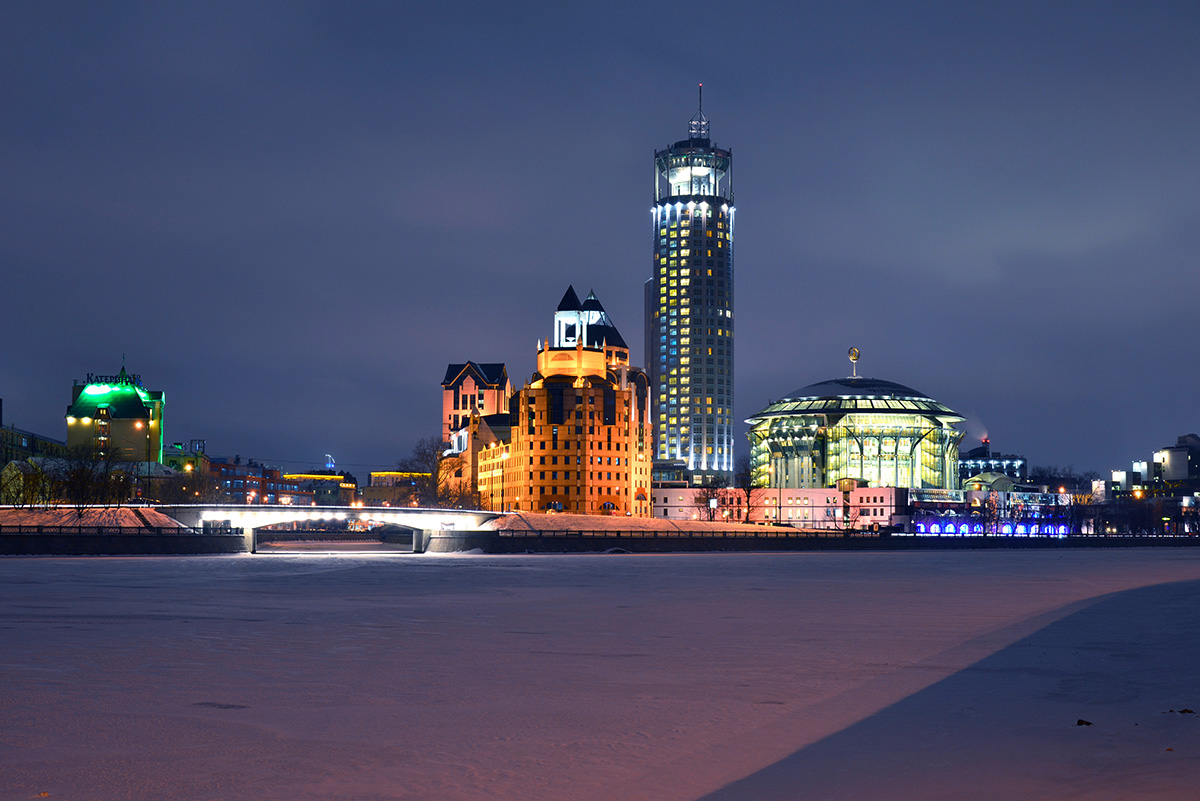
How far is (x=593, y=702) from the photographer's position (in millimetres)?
20875

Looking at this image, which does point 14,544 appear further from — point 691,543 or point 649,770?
point 649,770

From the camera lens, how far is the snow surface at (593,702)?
14641 mm

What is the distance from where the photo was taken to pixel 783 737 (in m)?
17.7

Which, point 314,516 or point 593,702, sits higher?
point 314,516

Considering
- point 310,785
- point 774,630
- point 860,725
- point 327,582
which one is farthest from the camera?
point 327,582

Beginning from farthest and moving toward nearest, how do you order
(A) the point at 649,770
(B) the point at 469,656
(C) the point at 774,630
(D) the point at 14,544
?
(D) the point at 14,544
(C) the point at 774,630
(B) the point at 469,656
(A) the point at 649,770

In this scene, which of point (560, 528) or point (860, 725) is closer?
point (860, 725)

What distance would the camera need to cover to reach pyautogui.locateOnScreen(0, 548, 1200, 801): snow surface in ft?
48.0

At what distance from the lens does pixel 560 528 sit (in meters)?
161

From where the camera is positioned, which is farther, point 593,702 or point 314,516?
point 314,516

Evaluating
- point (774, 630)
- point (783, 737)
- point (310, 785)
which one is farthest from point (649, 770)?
point (774, 630)

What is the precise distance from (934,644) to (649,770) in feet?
60.9

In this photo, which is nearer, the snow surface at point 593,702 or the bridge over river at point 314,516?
the snow surface at point 593,702

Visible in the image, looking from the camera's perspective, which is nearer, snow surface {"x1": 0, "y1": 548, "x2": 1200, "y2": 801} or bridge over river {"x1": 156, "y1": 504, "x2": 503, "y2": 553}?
snow surface {"x1": 0, "y1": 548, "x2": 1200, "y2": 801}
